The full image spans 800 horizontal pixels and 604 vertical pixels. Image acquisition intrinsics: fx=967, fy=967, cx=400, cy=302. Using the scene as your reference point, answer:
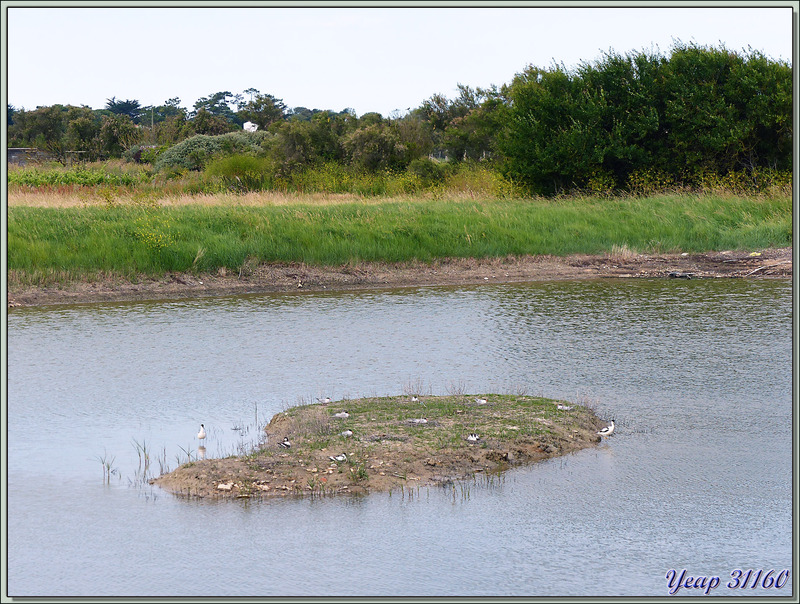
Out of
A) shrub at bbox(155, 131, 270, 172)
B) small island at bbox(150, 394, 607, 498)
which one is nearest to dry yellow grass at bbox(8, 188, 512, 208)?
shrub at bbox(155, 131, 270, 172)

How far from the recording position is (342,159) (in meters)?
43.6

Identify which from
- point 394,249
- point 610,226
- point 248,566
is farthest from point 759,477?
point 610,226

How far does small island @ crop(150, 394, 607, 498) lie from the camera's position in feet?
28.1

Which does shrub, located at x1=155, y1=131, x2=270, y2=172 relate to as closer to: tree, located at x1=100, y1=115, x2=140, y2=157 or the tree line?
tree, located at x1=100, y1=115, x2=140, y2=157

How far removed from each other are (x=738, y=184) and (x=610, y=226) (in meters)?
8.24

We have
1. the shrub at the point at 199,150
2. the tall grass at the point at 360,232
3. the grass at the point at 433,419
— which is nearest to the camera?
the grass at the point at 433,419

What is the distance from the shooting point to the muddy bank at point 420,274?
69.5ft

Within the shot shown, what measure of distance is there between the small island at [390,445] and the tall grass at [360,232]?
12.6m

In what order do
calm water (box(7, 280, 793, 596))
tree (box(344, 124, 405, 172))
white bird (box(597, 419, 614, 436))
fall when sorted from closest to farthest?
calm water (box(7, 280, 793, 596)) → white bird (box(597, 419, 614, 436)) → tree (box(344, 124, 405, 172))

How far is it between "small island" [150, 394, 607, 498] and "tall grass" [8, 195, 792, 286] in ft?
41.3

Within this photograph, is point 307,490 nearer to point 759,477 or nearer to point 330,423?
point 330,423

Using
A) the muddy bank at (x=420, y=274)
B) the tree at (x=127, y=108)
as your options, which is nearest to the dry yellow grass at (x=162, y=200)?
the muddy bank at (x=420, y=274)

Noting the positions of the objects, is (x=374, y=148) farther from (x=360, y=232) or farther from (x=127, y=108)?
(x=127, y=108)

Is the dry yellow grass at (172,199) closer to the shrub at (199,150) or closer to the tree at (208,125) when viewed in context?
the shrub at (199,150)
